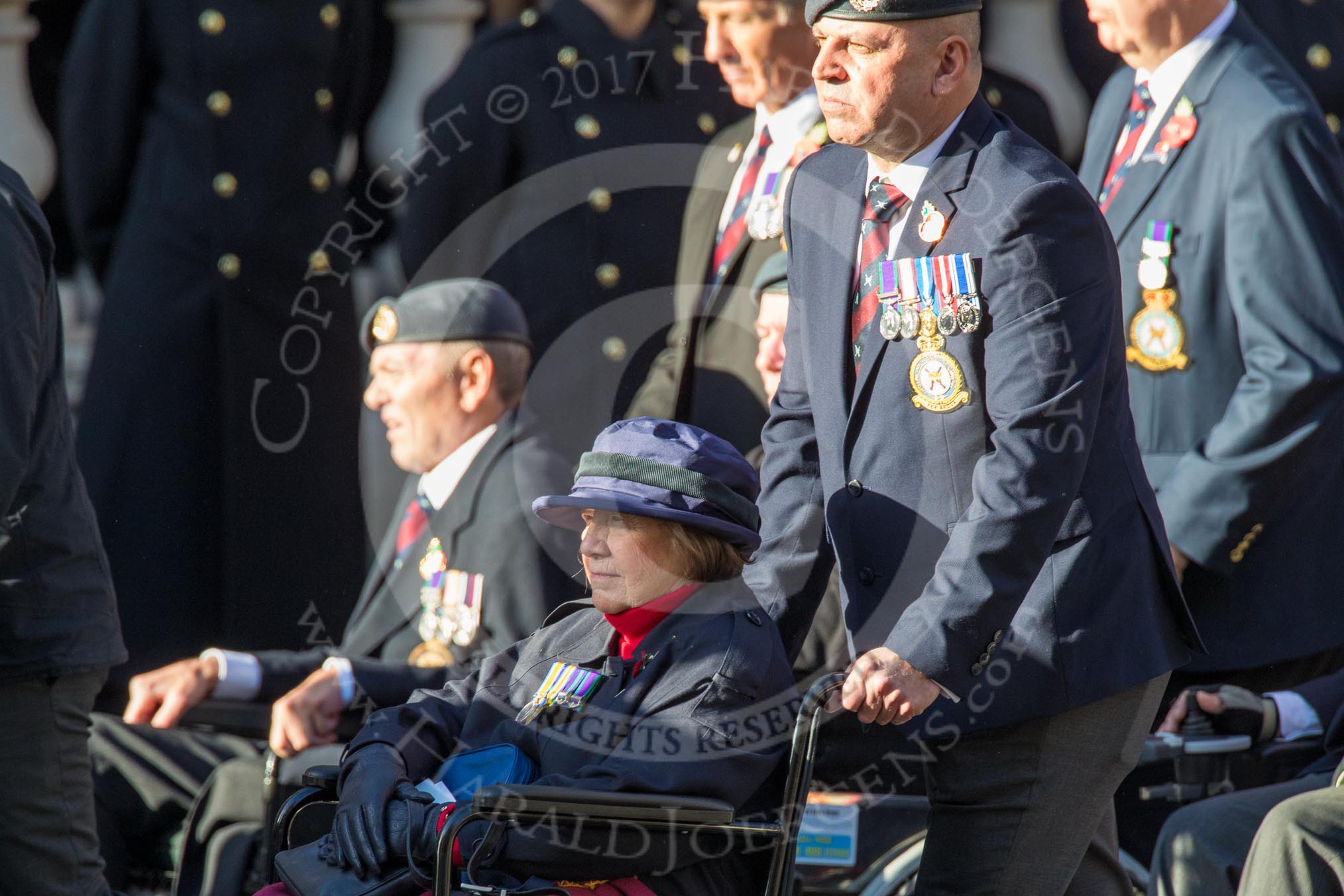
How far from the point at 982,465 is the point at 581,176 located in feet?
7.74

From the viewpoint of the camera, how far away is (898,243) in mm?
2598

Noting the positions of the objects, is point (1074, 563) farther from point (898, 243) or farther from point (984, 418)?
point (898, 243)

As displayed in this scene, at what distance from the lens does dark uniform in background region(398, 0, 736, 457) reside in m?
4.53

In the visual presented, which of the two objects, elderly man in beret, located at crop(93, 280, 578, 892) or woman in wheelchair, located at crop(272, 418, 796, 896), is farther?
elderly man in beret, located at crop(93, 280, 578, 892)

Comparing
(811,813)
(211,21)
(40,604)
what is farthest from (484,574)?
(211,21)

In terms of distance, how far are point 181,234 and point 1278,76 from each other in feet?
9.03

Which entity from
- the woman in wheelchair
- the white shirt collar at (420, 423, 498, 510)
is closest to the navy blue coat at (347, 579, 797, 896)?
the woman in wheelchair

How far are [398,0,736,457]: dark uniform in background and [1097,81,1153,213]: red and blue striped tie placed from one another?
1044 mm

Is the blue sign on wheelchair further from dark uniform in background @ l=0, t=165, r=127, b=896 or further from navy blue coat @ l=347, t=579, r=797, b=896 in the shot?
dark uniform in background @ l=0, t=165, r=127, b=896

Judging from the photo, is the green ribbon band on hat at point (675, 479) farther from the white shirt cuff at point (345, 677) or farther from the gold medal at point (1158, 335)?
the gold medal at point (1158, 335)

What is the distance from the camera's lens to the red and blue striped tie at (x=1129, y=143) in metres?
3.83

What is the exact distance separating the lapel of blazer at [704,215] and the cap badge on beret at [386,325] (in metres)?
0.72

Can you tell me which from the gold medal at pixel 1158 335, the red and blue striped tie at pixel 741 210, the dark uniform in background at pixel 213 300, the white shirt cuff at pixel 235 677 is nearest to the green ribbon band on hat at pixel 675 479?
the white shirt cuff at pixel 235 677

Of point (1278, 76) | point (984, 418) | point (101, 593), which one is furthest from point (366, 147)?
point (984, 418)
